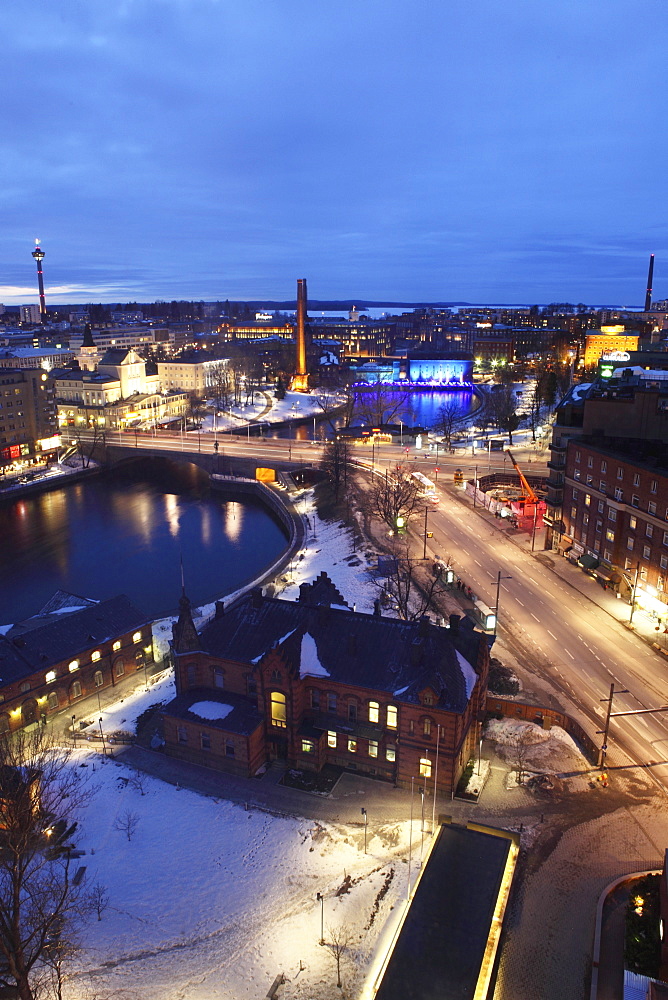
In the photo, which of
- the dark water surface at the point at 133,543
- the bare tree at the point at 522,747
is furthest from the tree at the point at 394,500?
the bare tree at the point at 522,747

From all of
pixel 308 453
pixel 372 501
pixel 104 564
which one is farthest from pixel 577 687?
pixel 308 453

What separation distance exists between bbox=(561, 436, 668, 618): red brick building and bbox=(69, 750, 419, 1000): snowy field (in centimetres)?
3509

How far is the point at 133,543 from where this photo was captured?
88500 mm

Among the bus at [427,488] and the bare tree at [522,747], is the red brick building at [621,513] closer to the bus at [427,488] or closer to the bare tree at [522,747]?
the bare tree at [522,747]

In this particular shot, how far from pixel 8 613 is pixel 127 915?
149 ft

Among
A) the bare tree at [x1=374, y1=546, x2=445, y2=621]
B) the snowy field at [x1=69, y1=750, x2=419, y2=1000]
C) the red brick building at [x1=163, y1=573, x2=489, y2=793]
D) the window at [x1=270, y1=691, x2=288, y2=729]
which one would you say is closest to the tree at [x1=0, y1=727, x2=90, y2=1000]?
the snowy field at [x1=69, y1=750, x2=419, y2=1000]

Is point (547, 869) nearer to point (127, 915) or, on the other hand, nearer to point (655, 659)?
point (127, 915)

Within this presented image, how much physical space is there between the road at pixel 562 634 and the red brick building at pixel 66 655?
93.5 feet

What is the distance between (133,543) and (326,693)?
57002 mm

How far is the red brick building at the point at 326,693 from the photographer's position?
1405 inches

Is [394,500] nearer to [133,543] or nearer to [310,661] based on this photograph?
[133,543]

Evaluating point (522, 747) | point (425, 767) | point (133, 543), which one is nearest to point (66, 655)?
point (425, 767)

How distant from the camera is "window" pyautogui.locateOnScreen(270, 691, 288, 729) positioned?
37.8 meters

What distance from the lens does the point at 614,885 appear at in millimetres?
29516
